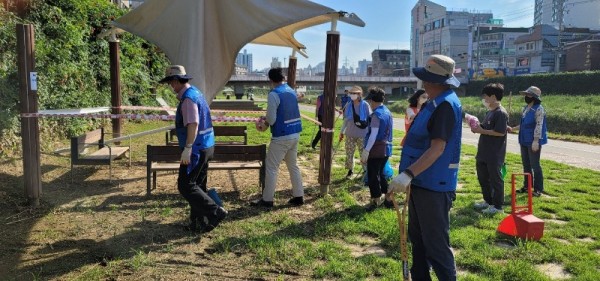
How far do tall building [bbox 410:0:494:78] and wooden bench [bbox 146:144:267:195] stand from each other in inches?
3271

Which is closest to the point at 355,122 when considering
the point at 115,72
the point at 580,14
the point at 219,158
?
the point at 219,158

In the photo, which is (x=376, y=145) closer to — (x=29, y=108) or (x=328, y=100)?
(x=328, y=100)

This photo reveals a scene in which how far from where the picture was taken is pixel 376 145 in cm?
611

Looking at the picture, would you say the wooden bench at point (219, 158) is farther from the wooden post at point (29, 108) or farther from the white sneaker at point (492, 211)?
the white sneaker at point (492, 211)

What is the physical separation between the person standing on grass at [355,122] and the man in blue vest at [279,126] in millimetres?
1858

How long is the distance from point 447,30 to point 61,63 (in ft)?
336

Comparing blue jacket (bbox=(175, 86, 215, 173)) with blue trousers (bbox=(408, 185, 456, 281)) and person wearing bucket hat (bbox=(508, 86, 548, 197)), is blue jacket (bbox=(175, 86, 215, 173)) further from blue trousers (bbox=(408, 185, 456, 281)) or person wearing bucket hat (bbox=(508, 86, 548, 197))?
person wearing bucket hat (bbox=(508, 86, 548, 197))

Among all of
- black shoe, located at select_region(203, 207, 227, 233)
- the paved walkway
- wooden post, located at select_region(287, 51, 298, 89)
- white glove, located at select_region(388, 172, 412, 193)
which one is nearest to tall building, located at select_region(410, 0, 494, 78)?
the paved walkway

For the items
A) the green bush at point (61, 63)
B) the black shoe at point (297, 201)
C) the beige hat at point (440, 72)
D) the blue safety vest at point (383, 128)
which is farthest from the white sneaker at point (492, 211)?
the green bush at point (61, 63)

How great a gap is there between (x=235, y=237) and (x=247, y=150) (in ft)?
6.55

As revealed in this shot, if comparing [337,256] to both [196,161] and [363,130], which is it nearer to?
[196,161]

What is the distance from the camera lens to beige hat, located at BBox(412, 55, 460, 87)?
3.27 m

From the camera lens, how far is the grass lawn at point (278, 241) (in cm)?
415

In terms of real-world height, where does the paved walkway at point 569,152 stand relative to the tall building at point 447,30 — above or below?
below
